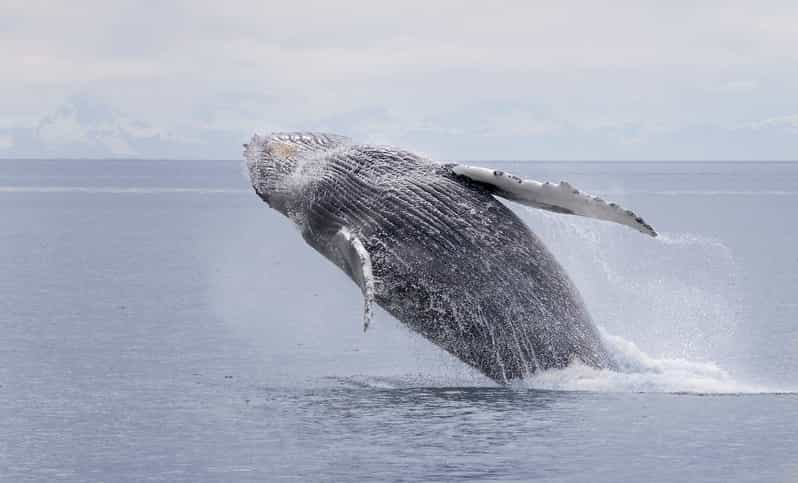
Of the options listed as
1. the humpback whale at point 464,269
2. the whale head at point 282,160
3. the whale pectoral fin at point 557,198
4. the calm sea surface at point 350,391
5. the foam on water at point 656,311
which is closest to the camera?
the calm sea surface at point 350,391

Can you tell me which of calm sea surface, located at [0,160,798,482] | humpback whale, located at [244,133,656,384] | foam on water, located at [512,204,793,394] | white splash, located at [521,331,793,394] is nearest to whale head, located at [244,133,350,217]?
humpback whale, located at [244,133,656,384]

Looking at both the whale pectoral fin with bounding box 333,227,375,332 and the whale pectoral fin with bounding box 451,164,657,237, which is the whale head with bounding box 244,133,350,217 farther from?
the whale pectoral fin with bounding box 451,164,657,237

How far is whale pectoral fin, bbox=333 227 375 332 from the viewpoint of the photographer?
13.1 m

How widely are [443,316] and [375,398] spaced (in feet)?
4.08

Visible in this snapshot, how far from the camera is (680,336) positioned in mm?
20859

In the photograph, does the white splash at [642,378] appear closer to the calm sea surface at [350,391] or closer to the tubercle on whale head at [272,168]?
the calm sea surface at [350,391]

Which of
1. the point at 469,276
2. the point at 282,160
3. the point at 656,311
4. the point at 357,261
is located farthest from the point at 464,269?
the point at 656,311

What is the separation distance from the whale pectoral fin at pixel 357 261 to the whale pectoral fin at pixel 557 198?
143cm

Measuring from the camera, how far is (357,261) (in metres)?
13.8

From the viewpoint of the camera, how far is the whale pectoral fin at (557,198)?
13.5 metres

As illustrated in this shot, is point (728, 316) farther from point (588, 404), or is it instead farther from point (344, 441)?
point (344, 441)

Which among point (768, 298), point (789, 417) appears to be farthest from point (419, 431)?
point (768, 298)

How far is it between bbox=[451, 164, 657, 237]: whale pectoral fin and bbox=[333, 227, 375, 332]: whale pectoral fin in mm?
1433

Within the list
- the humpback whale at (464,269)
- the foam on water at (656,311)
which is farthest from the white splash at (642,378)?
the humpback whale at (464,269)
